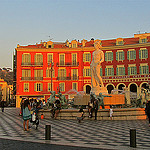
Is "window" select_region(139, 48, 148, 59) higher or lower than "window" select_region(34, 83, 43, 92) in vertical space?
higher

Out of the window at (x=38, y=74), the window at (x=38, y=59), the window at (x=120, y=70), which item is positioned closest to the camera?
the window at (x=120, y=70)

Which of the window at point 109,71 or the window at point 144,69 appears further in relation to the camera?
the window at point 109,71

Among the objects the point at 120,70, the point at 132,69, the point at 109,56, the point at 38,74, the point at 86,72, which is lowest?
the point at 38,74

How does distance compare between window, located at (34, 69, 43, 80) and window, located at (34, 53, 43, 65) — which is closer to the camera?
window, located at (34, 69, 43, 80)

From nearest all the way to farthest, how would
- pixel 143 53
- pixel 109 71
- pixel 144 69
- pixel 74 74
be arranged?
pixel 144 69
pixel 143 53
pixel 109 71
pixel 74 74

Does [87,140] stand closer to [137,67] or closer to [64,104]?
[64,104]

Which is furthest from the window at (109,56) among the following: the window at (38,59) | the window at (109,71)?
the window at (38,59)

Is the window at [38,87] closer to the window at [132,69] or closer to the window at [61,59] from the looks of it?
the window at [61,59]

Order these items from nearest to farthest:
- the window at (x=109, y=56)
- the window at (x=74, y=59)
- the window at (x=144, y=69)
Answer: the window at (x=144, y=69) < the window at (x=109, y=56) < the window at (x=74, y=59)

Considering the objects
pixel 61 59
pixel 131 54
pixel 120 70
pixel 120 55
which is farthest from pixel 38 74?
pixel 131 54

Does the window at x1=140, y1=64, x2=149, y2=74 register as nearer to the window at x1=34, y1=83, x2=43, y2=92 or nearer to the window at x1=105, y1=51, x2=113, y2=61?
the window at x1=105, y1=51, x2=113, y2=61

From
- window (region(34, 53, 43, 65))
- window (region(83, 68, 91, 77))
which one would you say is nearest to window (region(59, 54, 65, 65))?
window (region(34, 53, 43, 65))

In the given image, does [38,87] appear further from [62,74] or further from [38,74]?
[62,74]

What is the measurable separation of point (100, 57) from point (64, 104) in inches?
184
